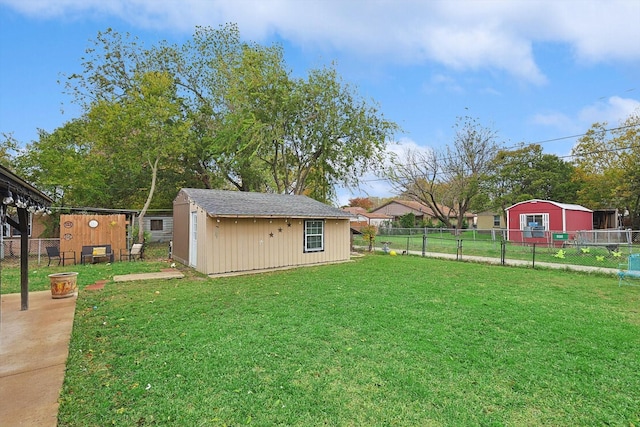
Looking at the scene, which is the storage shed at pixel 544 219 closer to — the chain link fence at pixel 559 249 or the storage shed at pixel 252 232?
the chain link fence at pixel 559 249

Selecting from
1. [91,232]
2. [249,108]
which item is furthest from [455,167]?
[91,232]

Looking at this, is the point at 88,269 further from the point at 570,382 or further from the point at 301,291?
the point at 570,382

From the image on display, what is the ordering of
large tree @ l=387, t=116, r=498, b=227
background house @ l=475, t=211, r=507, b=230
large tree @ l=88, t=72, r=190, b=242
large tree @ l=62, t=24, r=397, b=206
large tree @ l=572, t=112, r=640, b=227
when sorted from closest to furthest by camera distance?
large tree @ l=88, t=72, r=190, b=242
large tree @ l=62, t=24, r=397, b=206
large tree @ l=572, t=112, r=640, b=227
large tree @ l=387, t=116, r=498, b=227
background house @ l=475, t=211, r=507, b=230

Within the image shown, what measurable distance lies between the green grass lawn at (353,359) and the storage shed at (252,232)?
288cm

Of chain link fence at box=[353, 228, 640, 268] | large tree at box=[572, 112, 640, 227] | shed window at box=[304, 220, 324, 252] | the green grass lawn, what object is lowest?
the green grass lawn

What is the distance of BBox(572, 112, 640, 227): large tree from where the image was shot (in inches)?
875

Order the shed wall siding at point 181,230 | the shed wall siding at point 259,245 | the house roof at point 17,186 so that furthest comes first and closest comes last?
the shed wall siding at point 181,230 < the shed wall siding at point 259,245 < the house roof at point 17,186

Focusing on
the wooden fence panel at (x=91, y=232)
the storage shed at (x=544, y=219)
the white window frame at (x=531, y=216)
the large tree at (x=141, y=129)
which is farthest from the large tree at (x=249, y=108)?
the white window frame at (x=531, y=216)

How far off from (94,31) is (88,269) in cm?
1541

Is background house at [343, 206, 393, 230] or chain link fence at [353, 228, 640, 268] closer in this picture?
chain link fence at [353, 228, 640, 268]

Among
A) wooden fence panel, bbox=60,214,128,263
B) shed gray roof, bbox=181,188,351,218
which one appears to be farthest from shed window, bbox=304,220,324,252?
wooden fence panel, bbox=60,214,128,263

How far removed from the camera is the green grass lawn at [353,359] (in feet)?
9.35

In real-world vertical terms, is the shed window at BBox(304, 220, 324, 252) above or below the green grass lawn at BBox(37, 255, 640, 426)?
above

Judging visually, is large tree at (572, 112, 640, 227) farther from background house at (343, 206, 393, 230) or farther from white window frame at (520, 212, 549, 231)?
background house at (343, 206, 393, 230)
